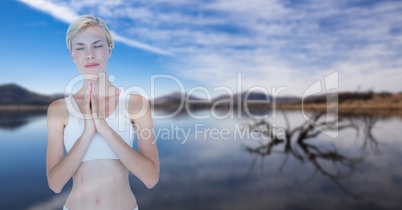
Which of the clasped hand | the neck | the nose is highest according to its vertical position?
the nose

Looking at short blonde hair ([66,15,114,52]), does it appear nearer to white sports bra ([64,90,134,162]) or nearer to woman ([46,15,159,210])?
woman ([46,15,159,210])

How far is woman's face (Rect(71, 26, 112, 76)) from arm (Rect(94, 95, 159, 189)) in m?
0.27

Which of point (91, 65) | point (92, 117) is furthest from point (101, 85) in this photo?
point (92, 117)

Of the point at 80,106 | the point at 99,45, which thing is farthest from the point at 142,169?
the point at 99,45

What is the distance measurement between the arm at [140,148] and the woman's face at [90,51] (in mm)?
269

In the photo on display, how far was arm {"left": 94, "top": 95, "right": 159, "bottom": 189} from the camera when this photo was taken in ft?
5.32

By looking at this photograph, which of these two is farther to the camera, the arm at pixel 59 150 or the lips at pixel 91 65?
the lips at pixel 91 65

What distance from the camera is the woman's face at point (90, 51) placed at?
179 cm

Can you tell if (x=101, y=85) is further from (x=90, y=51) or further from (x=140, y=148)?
(x=140, y=148)

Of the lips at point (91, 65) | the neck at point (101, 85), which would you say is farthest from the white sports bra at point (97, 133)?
the lips at point (91, 65)

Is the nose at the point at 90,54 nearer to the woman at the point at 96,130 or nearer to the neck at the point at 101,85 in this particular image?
the woman at the point at 96,130

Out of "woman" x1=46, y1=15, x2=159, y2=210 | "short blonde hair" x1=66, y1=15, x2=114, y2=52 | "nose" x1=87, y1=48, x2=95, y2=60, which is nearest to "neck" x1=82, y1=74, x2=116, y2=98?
"woman" x1=46, y1=15, x2=159, y2=210

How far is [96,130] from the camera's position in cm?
169

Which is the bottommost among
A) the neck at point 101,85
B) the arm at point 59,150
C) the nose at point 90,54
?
the arm at point 59,150
